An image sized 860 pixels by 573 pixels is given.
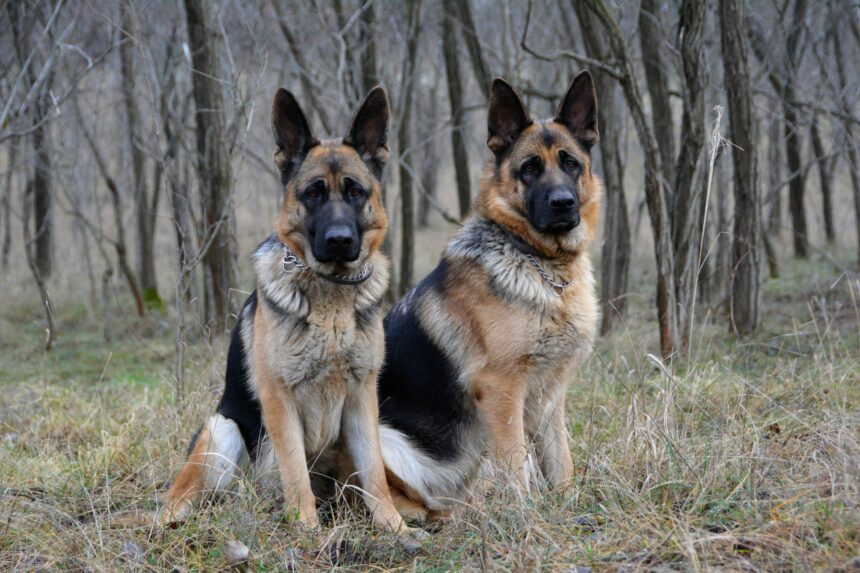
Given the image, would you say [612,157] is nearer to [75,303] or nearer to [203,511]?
[203,511]

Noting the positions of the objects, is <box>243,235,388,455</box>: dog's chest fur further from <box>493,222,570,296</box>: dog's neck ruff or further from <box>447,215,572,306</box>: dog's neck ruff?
<box>493,222,570,296</box>: dog's neck ruff

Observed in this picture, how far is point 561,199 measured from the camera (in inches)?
149

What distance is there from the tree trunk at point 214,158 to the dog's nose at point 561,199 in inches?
130

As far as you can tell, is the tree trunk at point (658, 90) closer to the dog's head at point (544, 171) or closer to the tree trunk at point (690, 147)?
the tree trunk at point (690, 147)

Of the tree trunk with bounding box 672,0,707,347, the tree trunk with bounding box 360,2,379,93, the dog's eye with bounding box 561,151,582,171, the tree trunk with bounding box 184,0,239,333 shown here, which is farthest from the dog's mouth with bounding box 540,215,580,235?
the tree trunk with bounding box 360,2,379,93

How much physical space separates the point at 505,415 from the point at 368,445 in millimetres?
641

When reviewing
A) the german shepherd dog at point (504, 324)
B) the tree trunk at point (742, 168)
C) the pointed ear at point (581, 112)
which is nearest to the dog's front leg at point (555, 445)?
the german shepherd dog at point (504, 324)

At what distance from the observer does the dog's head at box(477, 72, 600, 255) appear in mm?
3881

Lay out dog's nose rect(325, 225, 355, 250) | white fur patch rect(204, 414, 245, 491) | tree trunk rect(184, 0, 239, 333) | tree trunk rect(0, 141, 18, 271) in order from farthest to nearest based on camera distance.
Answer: tree trunk rect(0, 141, 18, 271) < tree trunk rect(184, 0, 239, 333) < white fur patch rect(204, 414, 245, 491) < dog's nose rect(325, 225, 355, 250)

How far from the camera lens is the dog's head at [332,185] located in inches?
142

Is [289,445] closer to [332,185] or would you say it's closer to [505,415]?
[505,415]

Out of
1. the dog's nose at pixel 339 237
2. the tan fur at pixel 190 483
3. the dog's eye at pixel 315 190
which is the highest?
the dog's eye at pixel 315 190

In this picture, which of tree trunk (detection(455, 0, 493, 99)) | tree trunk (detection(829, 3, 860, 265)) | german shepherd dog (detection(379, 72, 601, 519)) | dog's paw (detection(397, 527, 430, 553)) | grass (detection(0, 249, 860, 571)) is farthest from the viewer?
tree trunk (detection(455, 0, 493, 99))

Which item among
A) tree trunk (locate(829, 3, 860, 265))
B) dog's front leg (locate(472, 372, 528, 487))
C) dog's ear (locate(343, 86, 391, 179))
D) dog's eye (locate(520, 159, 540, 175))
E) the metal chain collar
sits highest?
tree trunk (locate(829, 3, 860, 265))
